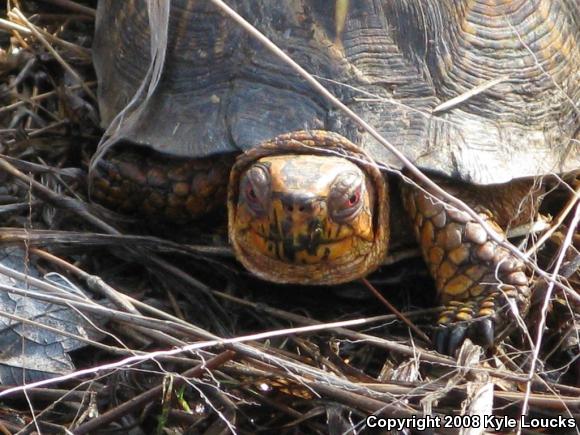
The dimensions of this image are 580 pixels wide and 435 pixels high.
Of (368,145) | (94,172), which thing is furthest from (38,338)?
(368,145)

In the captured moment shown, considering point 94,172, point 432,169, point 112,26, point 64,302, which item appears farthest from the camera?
point 112,26

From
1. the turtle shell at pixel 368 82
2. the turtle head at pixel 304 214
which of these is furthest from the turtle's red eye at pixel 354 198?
the turtle shell at pixel 368 82

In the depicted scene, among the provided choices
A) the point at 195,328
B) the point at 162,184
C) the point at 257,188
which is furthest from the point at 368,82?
the point at 195,328

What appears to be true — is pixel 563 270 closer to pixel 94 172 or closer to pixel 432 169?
pixel 432 169

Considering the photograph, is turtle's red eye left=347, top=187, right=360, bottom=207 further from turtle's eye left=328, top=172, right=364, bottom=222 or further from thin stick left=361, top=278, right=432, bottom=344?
thin stick left=361, top=278, right=432, bottom=344

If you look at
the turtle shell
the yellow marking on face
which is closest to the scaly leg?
the turtle shell

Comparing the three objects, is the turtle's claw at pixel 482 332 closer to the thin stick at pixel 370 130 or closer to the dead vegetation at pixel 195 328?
the dead vegetation at pixel 195 328

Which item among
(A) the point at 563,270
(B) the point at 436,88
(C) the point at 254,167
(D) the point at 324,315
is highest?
(B) the point at 436,88

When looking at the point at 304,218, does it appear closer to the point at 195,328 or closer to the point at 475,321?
the point at 195,328
